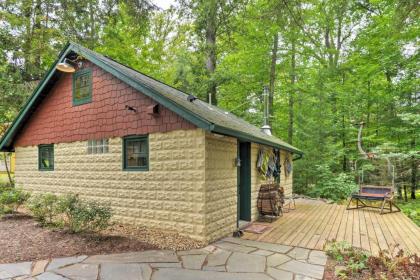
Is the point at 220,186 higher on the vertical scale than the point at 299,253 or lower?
higher

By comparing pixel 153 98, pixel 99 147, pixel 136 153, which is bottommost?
pixel 136 153

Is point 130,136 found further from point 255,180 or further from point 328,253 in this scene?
point 328,253

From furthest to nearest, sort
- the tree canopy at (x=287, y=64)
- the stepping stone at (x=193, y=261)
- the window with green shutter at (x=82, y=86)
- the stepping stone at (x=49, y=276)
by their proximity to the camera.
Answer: the tree canopy at (x=287, y=64) < the window with green shutter at (x=82, y=86) < the stepping stone at (x=193, y=261) < the stepping stone at (x=49, y=276)

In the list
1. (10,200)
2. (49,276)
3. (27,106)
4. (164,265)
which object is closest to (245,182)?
(164,265)

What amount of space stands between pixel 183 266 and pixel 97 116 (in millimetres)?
4679

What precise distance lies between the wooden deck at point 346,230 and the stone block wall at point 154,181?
153 centimetres

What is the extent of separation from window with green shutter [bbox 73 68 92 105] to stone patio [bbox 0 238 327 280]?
14.9 ft

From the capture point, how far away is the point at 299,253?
4852mm

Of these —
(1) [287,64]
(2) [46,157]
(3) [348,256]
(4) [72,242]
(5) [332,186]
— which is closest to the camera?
(3) [348,256]

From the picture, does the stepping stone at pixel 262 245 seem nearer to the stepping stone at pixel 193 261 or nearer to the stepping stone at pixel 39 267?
the stepping stone at pixel 193 261

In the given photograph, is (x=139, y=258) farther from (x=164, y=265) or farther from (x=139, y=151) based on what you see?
(x=139, y=151)

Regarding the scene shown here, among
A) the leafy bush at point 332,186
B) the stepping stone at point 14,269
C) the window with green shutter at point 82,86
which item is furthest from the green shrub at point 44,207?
the leafy bush at point 332,186

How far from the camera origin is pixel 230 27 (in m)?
5.52

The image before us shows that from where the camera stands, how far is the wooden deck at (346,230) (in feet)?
18.1
